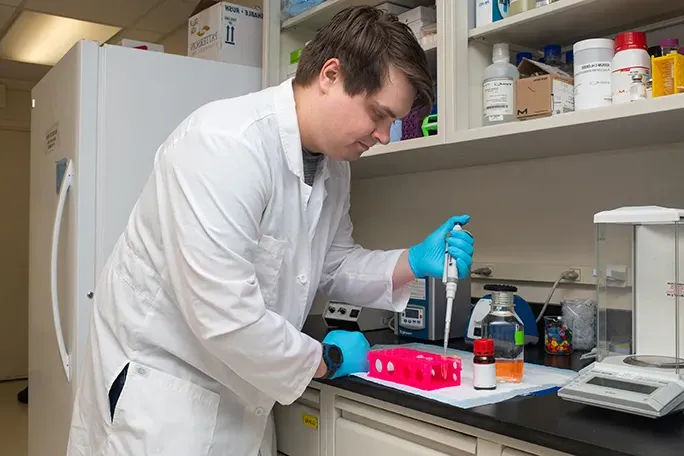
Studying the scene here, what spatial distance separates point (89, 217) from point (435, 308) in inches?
41.5

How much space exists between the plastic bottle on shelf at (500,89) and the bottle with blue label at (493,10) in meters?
0.07

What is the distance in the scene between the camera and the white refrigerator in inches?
76.4

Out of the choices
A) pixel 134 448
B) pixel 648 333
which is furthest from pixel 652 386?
pixel 134 448

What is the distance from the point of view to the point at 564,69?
1.60 meters

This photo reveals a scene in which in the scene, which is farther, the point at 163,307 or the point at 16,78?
the point at 16,78

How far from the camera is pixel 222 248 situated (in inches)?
43.8

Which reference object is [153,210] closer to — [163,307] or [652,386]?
[163,307]

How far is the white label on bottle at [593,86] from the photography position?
4.50 ft

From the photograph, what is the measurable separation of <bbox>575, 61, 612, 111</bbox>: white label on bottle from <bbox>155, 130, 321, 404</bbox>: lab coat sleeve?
2.29 ft

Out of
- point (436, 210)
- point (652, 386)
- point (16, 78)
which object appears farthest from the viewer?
point (16, 78)

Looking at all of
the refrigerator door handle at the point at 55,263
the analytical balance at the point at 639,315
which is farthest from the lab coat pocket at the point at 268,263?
the refrigerator door handle at the point at 55,263

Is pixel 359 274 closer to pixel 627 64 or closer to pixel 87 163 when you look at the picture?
pixel 627 64

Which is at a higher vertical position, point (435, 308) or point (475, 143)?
point (475, 143)

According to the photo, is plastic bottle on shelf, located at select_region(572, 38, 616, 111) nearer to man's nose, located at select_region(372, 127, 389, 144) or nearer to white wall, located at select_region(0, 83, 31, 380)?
man's nose, located at select_region(372, 127, 389, 144)
